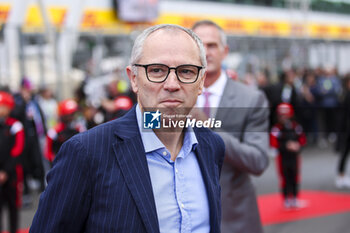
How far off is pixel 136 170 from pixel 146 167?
4cm

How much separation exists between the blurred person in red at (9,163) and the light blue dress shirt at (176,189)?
13.9 feet

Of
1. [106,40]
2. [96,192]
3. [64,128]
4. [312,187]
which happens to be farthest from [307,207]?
[106,40]

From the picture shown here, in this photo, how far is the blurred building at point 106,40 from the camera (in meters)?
9.80

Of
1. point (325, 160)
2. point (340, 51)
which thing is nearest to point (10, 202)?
point (325, 160)

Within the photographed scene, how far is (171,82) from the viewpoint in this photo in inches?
56.4

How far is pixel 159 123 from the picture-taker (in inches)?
58.6

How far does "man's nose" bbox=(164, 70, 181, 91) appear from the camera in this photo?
4.70 feet

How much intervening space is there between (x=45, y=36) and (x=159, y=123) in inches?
385

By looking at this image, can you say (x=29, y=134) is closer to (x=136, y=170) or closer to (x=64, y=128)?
(x=64, y=128)

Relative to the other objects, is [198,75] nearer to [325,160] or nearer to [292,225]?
[292,225]

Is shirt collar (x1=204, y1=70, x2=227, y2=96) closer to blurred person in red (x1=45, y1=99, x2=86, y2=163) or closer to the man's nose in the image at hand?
the man's nose

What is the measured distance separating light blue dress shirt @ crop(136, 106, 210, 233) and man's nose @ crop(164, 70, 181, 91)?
16 cm

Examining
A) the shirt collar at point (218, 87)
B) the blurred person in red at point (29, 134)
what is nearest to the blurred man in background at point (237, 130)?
the shirt collar at point (218, 87)

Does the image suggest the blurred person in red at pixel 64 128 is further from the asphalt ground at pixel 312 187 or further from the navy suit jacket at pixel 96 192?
the navy suit jacket at pixel 96 192
